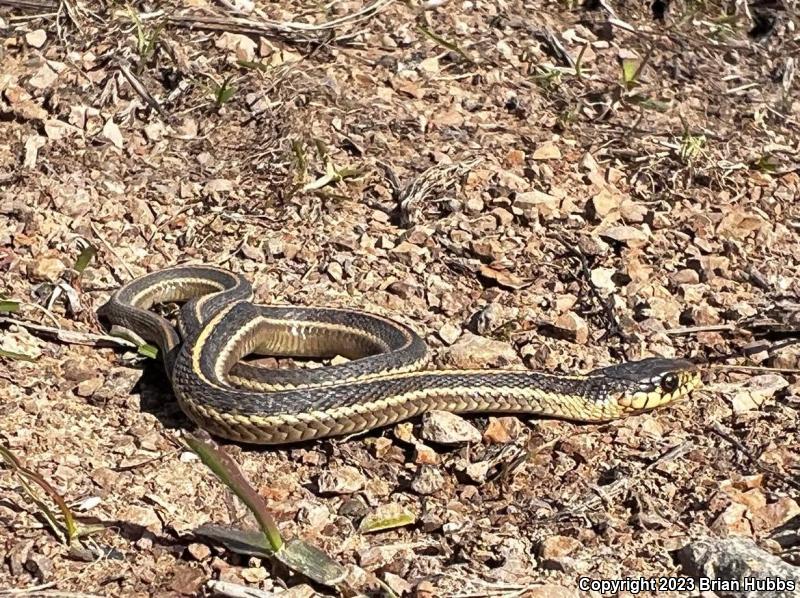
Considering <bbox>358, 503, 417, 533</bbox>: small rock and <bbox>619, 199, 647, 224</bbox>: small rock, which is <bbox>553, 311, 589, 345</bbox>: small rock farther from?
<bbox>358, 503, 417, 533</bbox>: small rock

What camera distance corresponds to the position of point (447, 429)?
554 centimetres

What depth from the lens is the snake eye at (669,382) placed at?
5844mm

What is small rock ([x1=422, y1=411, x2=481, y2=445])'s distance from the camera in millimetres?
5516

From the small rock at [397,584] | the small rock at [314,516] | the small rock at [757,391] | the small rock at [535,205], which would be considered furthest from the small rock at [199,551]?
the small rock at [535,205]

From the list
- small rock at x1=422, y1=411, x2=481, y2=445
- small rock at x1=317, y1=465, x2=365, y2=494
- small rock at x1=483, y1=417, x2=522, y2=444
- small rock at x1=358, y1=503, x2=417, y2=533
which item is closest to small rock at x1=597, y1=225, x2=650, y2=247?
small rock at x1=483, y1=417, x2=522, y2=444

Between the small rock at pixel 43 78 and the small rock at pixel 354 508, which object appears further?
the small rock at pixel 43 78

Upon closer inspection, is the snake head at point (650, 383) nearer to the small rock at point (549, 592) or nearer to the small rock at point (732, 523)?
the small rock at point (732, 523)

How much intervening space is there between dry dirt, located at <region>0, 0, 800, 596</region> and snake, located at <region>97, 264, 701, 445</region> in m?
0.15

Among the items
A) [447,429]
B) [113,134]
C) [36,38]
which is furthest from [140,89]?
[447,429]

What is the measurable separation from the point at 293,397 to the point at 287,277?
150cm

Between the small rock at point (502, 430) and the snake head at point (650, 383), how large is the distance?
0.57 metres

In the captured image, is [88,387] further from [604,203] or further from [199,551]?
[604,203]

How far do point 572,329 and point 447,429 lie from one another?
1275mm

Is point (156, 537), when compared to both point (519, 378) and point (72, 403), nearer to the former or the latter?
point (72, 403)
